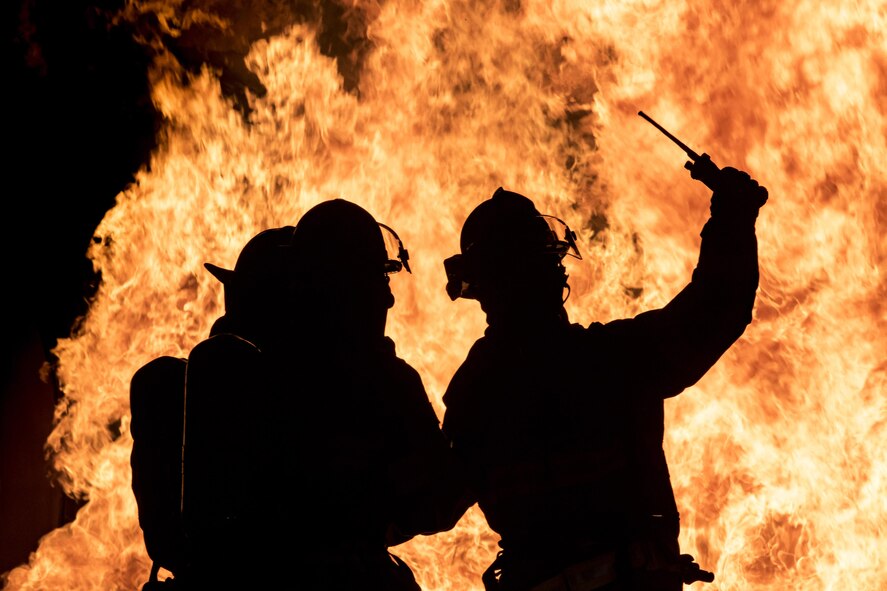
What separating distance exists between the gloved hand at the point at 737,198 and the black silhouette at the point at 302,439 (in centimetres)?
185

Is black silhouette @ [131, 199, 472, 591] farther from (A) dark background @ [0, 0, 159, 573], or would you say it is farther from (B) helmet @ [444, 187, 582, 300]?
(A) dark background @ [0, 0, 159, 573]

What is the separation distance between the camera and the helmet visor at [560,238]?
16.4 feet

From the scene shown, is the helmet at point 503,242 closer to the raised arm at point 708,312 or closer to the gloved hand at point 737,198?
the raised arm at point 708,312

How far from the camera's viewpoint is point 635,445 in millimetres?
4207

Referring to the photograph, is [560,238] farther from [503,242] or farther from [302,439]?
[302,439]

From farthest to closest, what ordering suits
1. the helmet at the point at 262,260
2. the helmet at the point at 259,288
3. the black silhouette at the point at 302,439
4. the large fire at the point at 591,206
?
the large fire at the point at 591,206 → the helmet at the point at 262,260 → the helmet at the point at 259,288 → the black silhouette at the point at 302,439

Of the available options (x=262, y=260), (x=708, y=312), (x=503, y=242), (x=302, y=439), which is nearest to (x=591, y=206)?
(x=503, y=242)

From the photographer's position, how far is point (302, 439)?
329cm

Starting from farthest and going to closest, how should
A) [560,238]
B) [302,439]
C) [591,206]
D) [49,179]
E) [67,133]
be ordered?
[67,133] → [49,179] → [591,206] → [560,238] → [302,439]

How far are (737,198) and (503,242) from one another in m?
1.35

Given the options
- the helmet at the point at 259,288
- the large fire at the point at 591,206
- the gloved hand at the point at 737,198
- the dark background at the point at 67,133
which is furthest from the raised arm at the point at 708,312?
the dark background at the point at 67,133

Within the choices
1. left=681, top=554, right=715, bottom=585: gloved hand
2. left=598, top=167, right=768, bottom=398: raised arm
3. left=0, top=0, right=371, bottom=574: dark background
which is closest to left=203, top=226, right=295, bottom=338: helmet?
left=598, top=167, right=768, bottom=398: raised arm

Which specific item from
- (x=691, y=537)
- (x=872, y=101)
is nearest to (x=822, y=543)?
(x=691, y=537)

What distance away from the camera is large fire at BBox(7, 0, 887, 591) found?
627 cm
